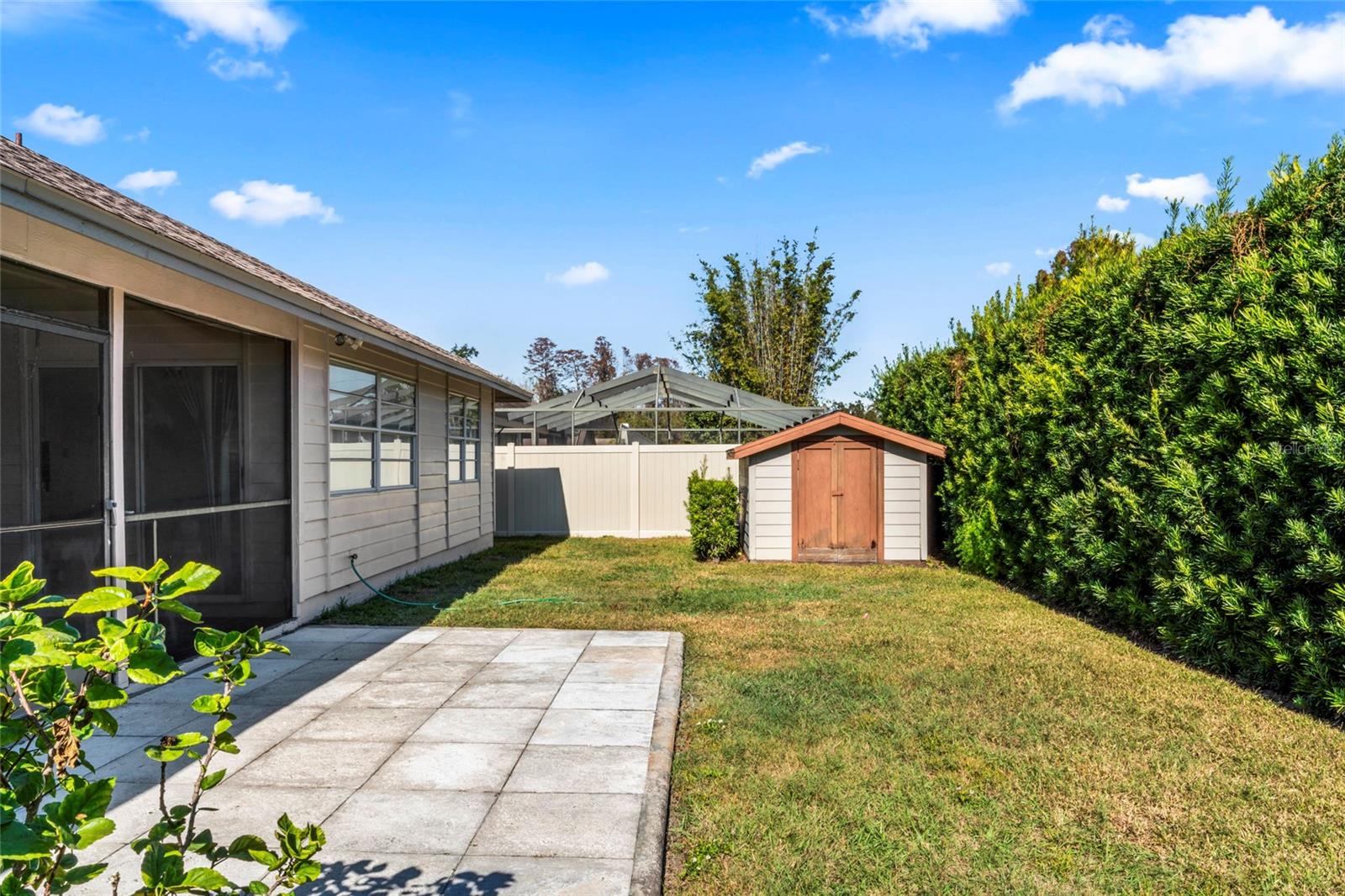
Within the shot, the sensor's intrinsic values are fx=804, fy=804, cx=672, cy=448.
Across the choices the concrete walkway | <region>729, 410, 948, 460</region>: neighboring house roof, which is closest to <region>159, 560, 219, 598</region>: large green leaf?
the concrete walkway

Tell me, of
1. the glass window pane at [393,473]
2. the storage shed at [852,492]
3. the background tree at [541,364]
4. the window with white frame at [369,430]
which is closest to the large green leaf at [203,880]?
the window with white frame at [369,430]

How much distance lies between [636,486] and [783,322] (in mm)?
9227

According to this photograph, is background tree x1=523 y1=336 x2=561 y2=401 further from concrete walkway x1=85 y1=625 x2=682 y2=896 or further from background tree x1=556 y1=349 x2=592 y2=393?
concrete walkway x1=85 y1=625 x2=682 y2=896

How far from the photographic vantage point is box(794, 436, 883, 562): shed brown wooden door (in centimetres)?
1062

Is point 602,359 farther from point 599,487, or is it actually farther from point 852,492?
point 852,492

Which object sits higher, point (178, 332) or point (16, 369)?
point (178, 332)

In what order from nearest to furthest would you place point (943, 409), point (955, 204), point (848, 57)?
point (848, 57)
point (943, 409)
point (955, 204)

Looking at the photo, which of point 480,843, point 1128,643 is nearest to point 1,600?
point 480,843

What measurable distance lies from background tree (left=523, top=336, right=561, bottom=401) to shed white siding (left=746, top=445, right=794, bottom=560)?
103ft

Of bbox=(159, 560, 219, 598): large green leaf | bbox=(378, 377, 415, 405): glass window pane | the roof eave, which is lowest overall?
bbox=(159, 560, 219, 598): large green leaf

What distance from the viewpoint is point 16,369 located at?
154 inches

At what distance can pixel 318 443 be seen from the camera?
A: 6.88 meters

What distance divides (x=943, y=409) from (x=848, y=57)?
4.58 m

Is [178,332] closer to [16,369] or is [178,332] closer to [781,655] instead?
[16,369]
